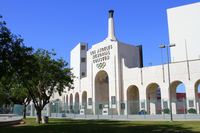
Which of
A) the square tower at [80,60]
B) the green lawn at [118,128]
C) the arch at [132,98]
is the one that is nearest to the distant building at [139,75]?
the arch at [132,98]

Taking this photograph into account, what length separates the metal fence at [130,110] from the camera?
133ft

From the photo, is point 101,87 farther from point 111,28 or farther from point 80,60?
point 80,60

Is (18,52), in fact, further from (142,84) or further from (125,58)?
(125,58)

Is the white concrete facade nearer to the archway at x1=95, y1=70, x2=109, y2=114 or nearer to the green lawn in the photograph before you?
the archway at x1=95, y1=70, x2=109, y2=114

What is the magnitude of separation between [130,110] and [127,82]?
932 centimetres

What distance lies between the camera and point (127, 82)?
192 feet

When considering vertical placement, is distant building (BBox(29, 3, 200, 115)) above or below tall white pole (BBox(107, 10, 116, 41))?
below

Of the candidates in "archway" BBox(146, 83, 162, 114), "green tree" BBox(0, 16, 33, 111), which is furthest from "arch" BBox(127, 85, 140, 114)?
"green tree" BBox(0, 16, 33, 111)

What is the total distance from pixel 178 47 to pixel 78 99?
32.6 m

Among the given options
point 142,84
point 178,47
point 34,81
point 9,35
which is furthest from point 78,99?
point 9,35

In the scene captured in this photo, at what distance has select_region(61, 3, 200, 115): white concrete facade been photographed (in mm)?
47688

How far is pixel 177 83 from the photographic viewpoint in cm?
5119

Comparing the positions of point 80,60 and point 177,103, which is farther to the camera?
point 80,60

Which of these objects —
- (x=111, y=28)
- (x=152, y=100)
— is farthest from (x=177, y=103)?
(x=111, y=28)
